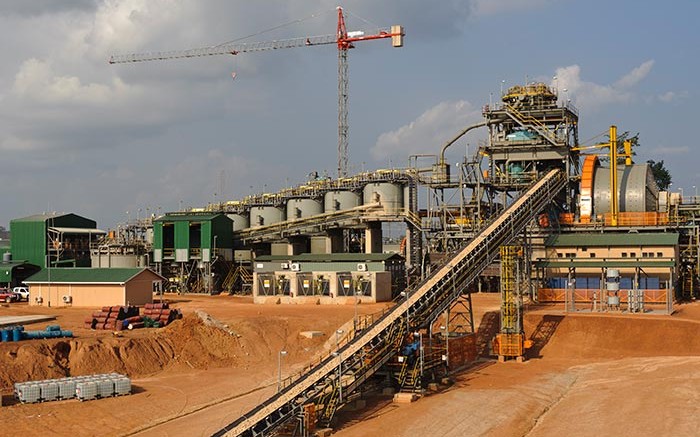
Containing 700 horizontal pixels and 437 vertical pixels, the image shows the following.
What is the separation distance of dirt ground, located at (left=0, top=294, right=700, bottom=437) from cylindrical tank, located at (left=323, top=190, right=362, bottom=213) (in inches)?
1073

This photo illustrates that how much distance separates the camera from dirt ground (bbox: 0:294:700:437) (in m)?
44.9

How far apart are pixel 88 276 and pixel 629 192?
57.1 meters

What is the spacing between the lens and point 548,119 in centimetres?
9519

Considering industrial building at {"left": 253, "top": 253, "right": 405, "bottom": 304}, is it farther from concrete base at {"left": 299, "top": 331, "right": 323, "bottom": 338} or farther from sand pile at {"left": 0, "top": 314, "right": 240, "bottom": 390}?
sand pile at {"left": 0, "top": 314, "right": 240, "bottom": 390}

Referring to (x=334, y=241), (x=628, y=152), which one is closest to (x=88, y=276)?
(x=334, y=241)

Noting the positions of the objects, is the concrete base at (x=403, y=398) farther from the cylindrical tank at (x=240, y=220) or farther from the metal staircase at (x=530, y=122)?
the cylindrical tank at (x=240, y=220)

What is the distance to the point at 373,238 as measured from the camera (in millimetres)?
98500

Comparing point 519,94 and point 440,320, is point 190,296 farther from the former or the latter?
point 519,94

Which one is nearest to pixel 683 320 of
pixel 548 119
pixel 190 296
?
pixel 548 119

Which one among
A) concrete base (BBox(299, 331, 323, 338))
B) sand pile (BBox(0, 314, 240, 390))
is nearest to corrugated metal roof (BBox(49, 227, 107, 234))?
sand pile (BBox(0, 314, 240, 390))

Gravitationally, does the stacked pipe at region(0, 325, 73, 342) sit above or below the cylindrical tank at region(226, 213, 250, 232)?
below

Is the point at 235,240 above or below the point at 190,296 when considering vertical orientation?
above

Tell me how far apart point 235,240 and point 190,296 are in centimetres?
1248

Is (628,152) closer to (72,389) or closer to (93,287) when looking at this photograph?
(93,287)
